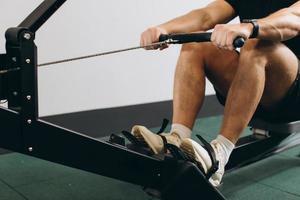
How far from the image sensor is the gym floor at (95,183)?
1.86m

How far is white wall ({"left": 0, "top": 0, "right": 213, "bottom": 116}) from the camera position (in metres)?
2.48

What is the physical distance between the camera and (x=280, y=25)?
4.99ft

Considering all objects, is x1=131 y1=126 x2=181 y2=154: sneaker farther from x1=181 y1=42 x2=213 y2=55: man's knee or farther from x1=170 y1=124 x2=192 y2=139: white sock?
x1=181 y1=42 x2=213 y2=55: man's knee

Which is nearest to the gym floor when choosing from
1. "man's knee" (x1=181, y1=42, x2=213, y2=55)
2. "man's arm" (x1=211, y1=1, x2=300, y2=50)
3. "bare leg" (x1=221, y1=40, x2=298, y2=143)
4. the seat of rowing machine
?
the seat of rowing machine

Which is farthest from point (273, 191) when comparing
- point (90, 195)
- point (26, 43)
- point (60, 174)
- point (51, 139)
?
point (26, 43)

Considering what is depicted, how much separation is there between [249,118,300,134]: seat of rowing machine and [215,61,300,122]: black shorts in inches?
0.6

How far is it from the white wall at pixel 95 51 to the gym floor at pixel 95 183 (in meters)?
0.49

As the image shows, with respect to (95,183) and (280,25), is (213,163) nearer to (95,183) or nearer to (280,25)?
(280,25)

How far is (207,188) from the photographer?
1.49 meters

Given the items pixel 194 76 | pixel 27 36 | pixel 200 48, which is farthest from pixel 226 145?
pixel 27 36

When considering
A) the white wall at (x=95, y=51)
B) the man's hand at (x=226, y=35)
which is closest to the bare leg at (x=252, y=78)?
the man's hand at (x=226, y=35)

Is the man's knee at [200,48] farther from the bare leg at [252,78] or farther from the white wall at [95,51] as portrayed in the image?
the white wall at [95,51]

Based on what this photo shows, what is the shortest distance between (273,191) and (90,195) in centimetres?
80

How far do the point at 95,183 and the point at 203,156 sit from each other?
0.66 metres
